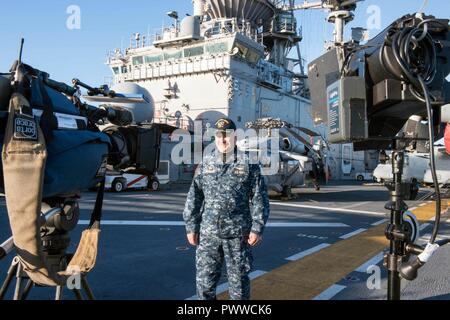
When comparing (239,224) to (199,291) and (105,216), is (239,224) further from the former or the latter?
(105,216)

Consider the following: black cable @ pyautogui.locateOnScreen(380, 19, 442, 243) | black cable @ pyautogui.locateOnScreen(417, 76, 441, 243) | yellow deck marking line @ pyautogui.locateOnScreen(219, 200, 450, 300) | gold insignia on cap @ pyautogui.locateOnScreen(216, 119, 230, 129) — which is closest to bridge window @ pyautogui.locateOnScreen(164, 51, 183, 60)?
yellow deck marking line @ pyautogui.locateOnScreen(219, 200, 450, 300)

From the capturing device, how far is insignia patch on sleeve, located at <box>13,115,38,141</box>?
178 cm

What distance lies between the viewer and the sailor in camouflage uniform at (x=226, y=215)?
3.21 metres

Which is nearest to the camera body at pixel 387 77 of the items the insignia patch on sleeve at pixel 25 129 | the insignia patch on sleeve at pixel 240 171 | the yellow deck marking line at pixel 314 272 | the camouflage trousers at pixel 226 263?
the insignia patch on sleeve at pixel 240 171

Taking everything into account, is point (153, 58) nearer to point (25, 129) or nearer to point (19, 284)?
point (19, 284)

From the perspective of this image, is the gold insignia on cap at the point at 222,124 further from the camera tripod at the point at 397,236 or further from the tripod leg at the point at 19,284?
the tripod leg at the point at 19,284

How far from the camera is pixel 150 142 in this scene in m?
→ 2.77

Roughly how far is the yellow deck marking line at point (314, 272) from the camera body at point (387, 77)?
2185 millimetres

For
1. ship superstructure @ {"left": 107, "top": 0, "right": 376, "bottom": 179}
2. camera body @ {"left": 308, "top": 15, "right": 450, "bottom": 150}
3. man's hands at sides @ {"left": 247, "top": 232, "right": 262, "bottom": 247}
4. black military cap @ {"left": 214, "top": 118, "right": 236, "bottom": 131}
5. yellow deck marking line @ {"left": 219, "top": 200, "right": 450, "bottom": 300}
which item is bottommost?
yellow deck marking line @ {"left": 219, "top": 200, "right": 450, "bottom": 300}

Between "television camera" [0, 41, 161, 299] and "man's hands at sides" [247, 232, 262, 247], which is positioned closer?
"television camera" [0, 41, 161, 299]

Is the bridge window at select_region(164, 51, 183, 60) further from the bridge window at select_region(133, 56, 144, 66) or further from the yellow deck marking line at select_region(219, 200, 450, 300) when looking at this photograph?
the yellow deck marking line at select_region(219, 200, 450, 300)

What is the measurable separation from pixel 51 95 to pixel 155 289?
2841 millimetres

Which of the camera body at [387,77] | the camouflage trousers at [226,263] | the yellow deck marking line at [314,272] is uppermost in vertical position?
the camera body at [387,77]

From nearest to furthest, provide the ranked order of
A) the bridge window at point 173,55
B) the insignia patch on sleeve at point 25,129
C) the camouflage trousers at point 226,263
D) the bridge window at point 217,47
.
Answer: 1. the insignia patch on sleeve at point 25,129
2. the camouflage trousers at point 226,263
3. the bridge window at point 217,47
4. the bridge window at point 173,55
